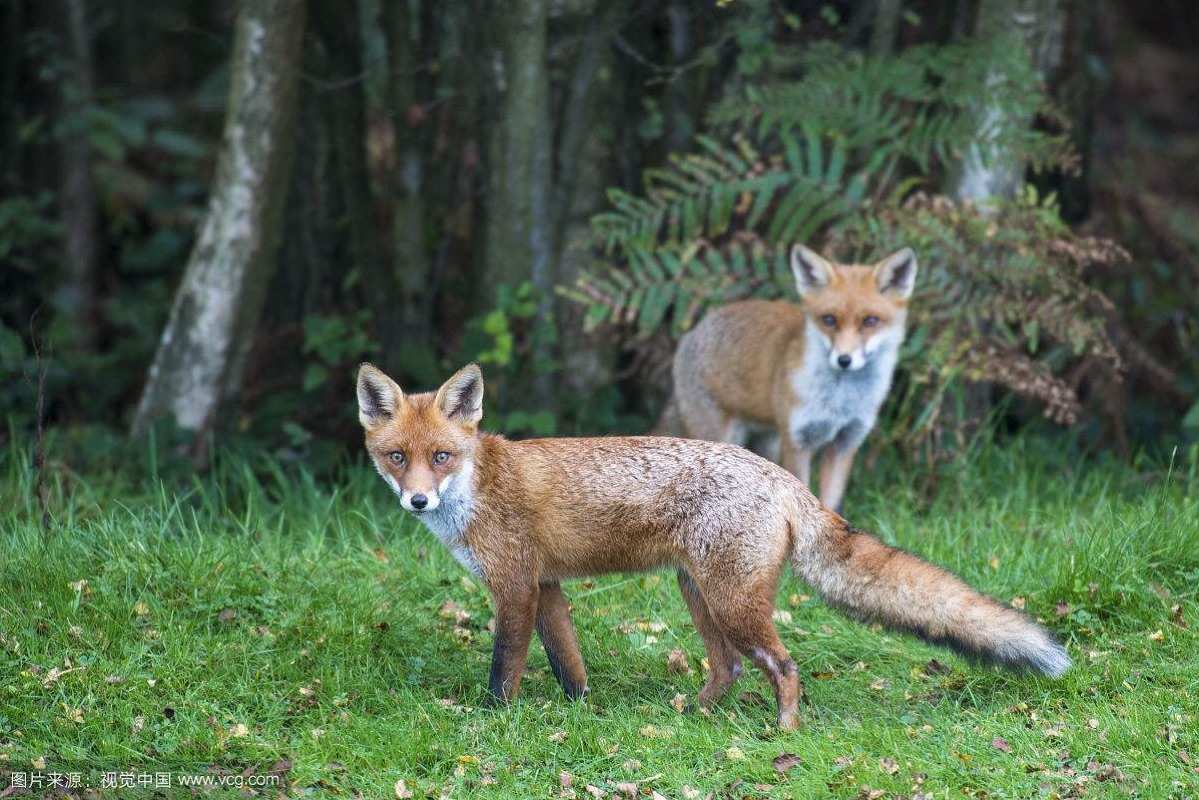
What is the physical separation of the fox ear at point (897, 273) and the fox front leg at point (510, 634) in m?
2.98

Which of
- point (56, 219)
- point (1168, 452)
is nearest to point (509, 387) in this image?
point (1168, 452)

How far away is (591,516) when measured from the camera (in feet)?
16.6

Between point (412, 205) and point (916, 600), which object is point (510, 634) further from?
point (412, 205)

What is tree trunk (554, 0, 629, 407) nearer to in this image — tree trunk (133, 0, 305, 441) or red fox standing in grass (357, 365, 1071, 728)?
tree trunk (133, 0, 305, 441)

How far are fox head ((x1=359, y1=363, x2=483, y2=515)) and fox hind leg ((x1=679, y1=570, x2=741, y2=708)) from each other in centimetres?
99

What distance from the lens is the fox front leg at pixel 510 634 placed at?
5.01 metres

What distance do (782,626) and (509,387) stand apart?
116 inches

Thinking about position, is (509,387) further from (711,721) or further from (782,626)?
(711,721)

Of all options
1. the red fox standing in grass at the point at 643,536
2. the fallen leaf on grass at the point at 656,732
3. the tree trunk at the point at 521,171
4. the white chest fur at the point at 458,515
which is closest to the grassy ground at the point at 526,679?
the fallen leaf on grass at the point at 656,732

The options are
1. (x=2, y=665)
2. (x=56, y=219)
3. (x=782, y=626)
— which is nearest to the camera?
(x=2, y=665)

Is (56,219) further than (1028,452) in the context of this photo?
Yes

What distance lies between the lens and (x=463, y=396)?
205 inches

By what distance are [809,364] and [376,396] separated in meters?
2.90

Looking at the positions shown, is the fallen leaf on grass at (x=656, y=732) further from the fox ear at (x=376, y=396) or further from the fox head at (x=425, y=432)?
the fox ear at (x=376, y=396)
